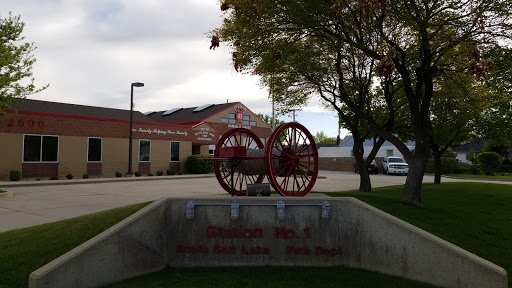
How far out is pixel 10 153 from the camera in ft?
78.6

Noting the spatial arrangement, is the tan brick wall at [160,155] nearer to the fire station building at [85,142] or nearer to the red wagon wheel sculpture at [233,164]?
the fire station building at [85,142]

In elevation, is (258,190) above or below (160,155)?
below

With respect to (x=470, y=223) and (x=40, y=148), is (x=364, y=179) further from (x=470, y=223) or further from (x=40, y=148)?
(x=40, y=148)

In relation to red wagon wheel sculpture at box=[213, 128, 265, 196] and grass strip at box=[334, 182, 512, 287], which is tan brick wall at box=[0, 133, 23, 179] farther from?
grass strip at box=[334, 182, 512, 287]

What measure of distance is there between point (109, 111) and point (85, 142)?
9.86 meters

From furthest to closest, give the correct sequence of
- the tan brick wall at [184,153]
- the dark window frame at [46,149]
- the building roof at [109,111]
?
the tan brick wall at [184,153], the building roof at [109,111], the dark window frame at [46,149]

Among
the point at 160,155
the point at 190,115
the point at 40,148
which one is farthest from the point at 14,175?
the point at 190,115

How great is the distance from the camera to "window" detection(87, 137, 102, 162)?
92.0ft

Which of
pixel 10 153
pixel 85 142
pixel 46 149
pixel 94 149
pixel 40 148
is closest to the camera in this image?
pixel 10 153

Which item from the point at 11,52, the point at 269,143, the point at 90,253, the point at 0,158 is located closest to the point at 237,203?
the point at 269,143

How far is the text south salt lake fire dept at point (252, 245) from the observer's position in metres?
7.71

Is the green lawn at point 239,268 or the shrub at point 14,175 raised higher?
the shrub at point 14,175

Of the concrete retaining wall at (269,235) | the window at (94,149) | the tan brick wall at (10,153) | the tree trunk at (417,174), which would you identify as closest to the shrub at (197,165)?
the window at (94,149)

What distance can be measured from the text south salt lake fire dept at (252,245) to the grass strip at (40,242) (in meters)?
1.77
